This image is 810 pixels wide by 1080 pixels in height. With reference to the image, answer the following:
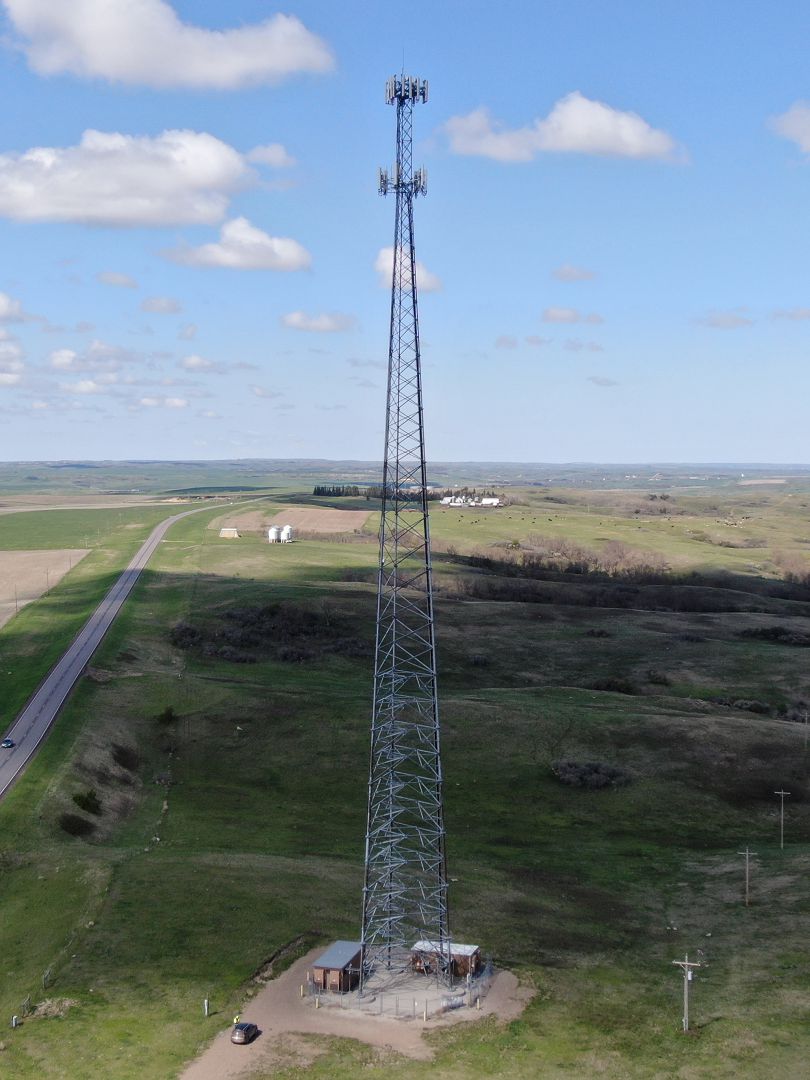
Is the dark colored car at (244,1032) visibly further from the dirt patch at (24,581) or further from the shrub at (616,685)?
the dirt patch at (24,581)

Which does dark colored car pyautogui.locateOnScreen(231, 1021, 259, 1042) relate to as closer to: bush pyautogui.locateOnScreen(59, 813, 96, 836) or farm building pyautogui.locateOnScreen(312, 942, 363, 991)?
farm building pyautogui.locateOnScreen(312, 942, 363, 991)

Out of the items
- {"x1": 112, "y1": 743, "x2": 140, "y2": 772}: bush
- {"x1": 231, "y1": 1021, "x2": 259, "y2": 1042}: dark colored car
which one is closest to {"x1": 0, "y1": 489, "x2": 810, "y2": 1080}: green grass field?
{"x1": 112, "y1": 743, "x2": 140, "y2": 772}: bush

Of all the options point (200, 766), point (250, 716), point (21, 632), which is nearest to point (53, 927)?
point (200, 766)

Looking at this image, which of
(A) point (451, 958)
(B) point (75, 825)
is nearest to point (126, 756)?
(B) point (75, 825)

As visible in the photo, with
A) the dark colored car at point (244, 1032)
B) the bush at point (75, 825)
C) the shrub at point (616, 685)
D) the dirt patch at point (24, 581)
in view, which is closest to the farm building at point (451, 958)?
the dark colored car at point (244, 1032)

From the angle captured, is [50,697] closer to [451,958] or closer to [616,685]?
[616,685]

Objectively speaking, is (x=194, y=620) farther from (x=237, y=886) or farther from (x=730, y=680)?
(x=237, y=886)
